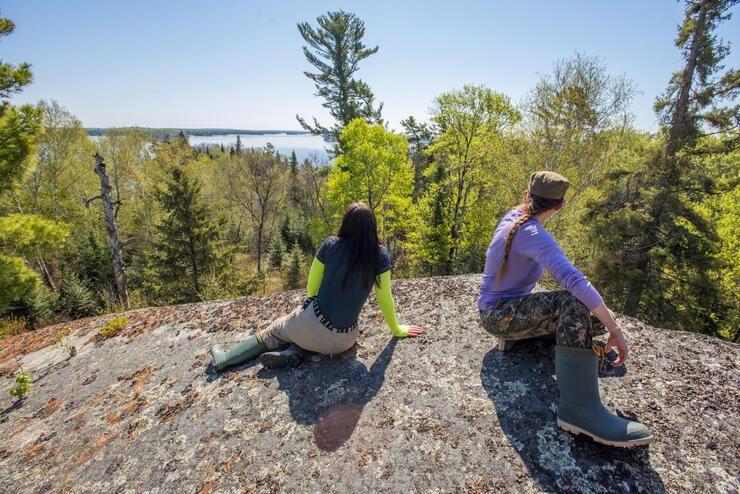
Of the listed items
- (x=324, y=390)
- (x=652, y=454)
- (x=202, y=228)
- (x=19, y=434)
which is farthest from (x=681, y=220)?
(x=202, y=228)

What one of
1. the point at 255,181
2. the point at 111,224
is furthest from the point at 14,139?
the point at 255,181

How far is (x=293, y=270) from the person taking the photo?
1906 cm

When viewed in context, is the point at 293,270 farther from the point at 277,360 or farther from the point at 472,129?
the point at 277,360

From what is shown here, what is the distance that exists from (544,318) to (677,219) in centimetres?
1115

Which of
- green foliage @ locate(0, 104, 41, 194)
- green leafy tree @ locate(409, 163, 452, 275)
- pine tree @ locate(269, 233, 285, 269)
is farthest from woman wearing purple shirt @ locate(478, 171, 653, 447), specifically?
pine tree @ locate(269, 233, 285, 269)

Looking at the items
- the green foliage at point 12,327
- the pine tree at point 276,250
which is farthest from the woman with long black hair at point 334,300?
the pine tree at point 276,250

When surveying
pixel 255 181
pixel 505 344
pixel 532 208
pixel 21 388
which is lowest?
pixel 21 388

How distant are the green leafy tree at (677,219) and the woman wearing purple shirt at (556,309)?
10077 millimetres

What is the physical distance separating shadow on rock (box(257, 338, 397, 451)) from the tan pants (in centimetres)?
17

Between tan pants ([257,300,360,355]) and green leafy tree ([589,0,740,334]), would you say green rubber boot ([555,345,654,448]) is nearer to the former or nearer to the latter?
tan pants ([257,300,360,355])

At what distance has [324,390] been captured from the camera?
237cm

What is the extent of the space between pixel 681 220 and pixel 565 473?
11.7 metres

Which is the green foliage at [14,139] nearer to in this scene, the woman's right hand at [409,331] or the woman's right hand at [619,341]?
the woman's right hand at [409,331]

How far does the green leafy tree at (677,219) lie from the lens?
8148 millimetres
